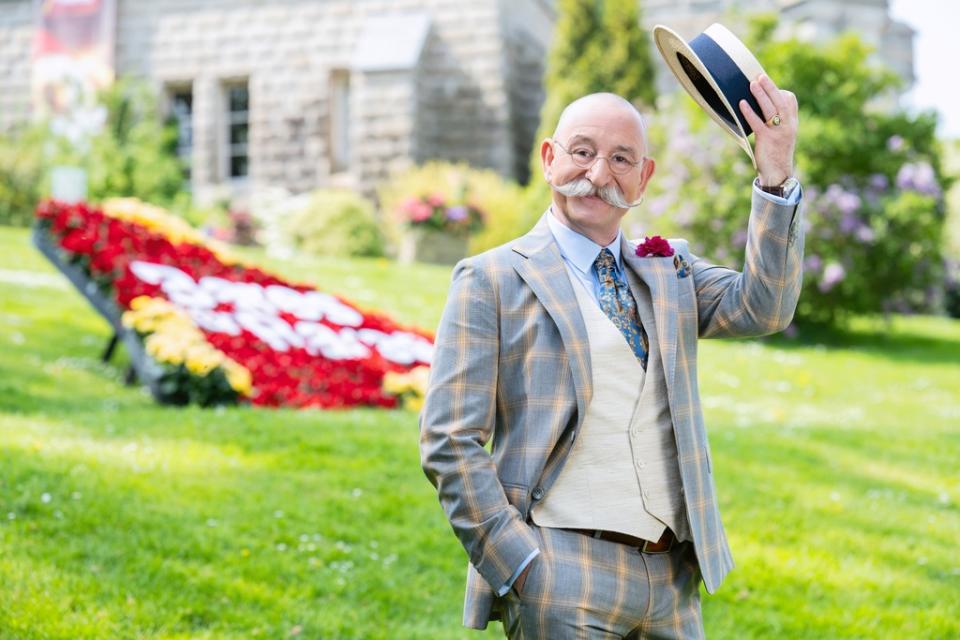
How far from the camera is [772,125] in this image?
2.19 m

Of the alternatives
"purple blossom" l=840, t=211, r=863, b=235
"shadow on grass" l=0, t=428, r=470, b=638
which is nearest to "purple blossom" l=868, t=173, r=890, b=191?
"purple blossom" l=840, t=211, r=863, b=235

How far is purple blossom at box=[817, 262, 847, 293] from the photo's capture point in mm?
11648

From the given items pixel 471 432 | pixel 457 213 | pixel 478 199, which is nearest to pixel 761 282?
pixel 471 432

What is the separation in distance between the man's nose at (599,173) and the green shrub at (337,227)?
13.2m

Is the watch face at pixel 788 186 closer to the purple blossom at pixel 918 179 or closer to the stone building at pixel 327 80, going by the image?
the purple blossom at pixel 918 179

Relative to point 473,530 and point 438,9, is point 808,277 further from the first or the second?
point 473,530

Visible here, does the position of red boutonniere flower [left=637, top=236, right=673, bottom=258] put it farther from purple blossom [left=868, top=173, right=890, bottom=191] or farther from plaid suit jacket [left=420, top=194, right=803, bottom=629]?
purple blossom [left=868, top=173, right=890, bottom=191]

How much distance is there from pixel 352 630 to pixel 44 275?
29.2 ft

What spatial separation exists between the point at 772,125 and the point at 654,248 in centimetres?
36

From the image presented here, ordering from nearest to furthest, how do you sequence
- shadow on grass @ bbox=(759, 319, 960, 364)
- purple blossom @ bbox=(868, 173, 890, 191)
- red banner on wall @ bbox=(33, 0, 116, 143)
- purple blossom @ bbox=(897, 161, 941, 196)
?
shadow on grass @ bbox=(759, 319, 960, 364) → purple blossom @ bbox=(897, 161, 941, 196) → purple blossom @ bbox=(868, 173, 890, 191) → red banner on wall @ bbox=(33, 0, 116, 143)

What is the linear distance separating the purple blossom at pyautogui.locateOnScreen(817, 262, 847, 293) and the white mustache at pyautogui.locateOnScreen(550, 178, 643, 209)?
10.0 meters

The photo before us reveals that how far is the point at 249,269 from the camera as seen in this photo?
879 cm

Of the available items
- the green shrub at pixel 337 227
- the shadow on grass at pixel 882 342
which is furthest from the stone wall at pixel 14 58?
the shadow on grass at pixel 882 342

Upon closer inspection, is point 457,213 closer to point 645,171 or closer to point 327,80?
point 327,80
